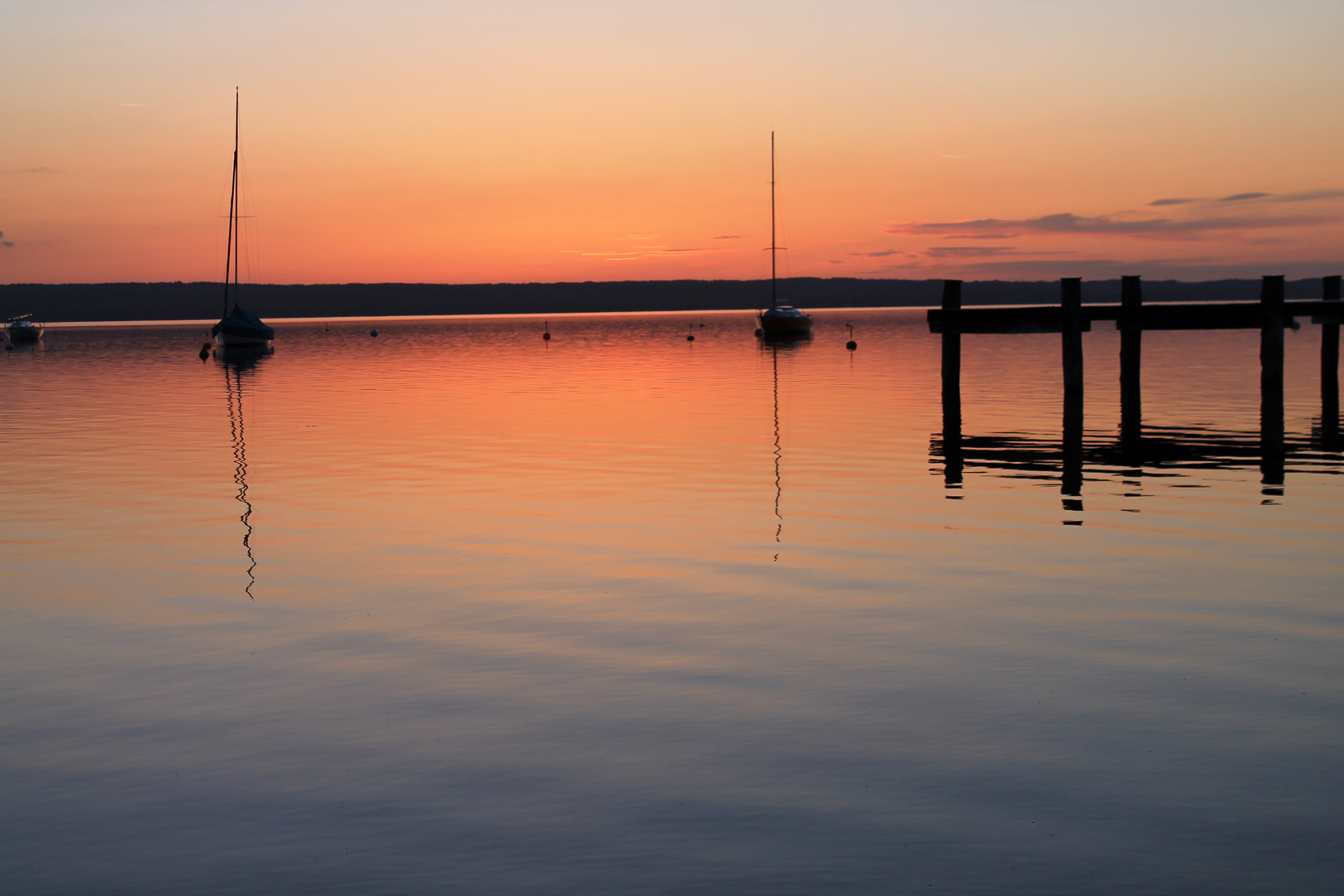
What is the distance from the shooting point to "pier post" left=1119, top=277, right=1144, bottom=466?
83.1 feet

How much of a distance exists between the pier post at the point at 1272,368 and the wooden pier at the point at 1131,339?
0.02 meters

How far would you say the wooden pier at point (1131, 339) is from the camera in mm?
22484

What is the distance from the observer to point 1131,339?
29.0 m

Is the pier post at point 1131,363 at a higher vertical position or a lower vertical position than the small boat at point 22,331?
lower

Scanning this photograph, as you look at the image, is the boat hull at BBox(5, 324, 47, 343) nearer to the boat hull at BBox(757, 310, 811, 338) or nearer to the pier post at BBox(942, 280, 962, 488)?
the boat hull at BBox(757, 310, 811, 338)

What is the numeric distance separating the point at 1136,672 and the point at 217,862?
20.9ft

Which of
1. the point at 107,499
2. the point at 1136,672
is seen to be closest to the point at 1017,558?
the point at 1136,672

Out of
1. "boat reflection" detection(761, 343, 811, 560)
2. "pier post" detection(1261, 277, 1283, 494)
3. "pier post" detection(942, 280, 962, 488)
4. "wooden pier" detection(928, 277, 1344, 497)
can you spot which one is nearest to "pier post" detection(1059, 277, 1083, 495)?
"wooden pier" detection(928, 277, 1344, 497)

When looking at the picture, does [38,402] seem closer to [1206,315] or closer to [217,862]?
[1206,315]

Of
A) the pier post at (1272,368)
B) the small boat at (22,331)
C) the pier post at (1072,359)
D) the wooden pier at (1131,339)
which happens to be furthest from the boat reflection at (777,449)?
the small boat at (22,331)

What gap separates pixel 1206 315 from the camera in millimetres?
24859

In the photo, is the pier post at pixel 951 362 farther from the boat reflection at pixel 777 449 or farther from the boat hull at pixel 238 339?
the boat hull at pixel 238 339

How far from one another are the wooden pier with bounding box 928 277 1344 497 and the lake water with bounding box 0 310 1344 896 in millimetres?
908

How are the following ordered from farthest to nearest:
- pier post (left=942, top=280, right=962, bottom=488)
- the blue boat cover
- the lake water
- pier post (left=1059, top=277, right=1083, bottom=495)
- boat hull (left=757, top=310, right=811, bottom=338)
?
boat hull (left=757, top=310, right=811, bottom=338) < the blue boat cover < pier post (left=942, top=280, right=962, bottom=488) < pier post (left=1059, top=277, right=1083, bottom=495) < the lake water
